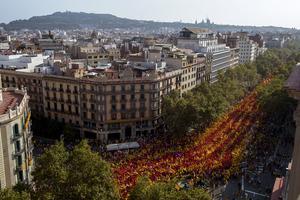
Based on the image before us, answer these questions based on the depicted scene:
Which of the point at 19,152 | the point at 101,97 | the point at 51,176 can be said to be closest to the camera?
the point at 51,176

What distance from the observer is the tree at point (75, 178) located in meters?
29.9


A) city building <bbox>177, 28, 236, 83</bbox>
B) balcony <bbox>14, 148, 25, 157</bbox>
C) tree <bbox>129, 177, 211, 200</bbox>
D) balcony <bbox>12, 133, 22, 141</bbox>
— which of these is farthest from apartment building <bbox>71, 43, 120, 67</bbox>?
tree <bbox>129, 177, 211, 200</bbox>

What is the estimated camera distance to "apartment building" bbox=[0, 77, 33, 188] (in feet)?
121

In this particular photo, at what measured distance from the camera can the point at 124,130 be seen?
235 feet

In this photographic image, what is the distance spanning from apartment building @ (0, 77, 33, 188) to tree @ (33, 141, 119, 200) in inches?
269

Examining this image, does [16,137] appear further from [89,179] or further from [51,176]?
[89,179]

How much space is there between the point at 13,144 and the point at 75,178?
11004mm

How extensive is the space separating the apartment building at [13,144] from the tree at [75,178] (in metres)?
6.83

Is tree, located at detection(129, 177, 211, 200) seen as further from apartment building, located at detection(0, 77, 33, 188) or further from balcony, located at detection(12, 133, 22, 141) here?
balcony, located at detection(12, 133, 22, 141)

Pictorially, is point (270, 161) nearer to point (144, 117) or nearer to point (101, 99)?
point (144, 117)

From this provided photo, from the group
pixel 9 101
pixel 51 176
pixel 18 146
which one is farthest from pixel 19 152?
pixel 51 176

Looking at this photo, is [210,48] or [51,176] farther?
[210,48]

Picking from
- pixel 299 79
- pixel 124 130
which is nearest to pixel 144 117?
pixel 124 130

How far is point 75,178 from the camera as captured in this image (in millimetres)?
30688
